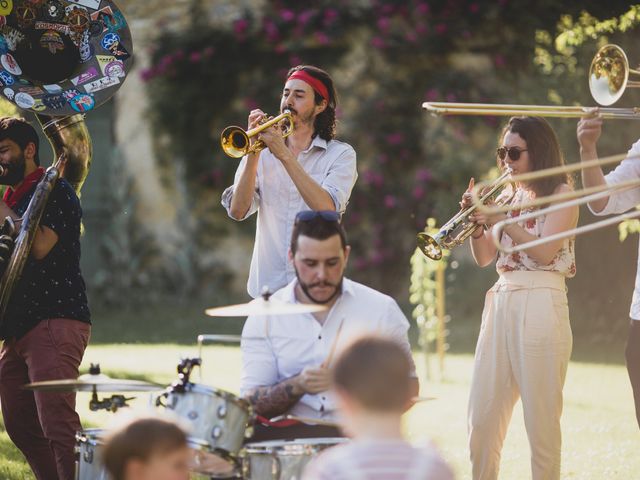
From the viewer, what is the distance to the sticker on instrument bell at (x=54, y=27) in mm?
5758

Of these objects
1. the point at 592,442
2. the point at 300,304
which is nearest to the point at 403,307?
the point at 592,442

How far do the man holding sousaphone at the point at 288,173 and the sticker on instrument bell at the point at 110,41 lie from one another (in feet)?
3.08

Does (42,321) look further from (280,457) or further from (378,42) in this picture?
(378,42)

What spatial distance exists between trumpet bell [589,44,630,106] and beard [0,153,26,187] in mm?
2491

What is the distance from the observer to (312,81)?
17.3 ft

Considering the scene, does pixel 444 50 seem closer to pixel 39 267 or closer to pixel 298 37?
pixel 298 37

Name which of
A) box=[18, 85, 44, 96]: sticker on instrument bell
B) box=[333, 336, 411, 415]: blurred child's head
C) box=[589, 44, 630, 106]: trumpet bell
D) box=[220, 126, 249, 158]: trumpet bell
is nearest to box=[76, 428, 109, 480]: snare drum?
box=[220, 126, 249, 158]: trumpet bell

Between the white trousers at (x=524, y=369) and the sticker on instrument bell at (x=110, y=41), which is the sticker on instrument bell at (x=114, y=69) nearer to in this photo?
the sticker on instrument bell at (x=110, y=41)

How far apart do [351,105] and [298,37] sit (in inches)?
44.5

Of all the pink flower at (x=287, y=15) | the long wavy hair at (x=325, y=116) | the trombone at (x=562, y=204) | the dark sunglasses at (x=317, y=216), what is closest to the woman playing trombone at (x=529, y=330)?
the long wavy hair at (x=325, y=116)

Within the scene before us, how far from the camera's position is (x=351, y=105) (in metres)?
14.5

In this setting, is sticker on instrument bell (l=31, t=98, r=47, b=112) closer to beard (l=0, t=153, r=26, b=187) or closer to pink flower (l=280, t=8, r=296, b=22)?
beard (l=0, t=153, r=26, b=187)

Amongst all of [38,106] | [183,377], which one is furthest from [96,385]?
[38,106]

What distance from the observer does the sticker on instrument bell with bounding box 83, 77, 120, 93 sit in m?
5.68
